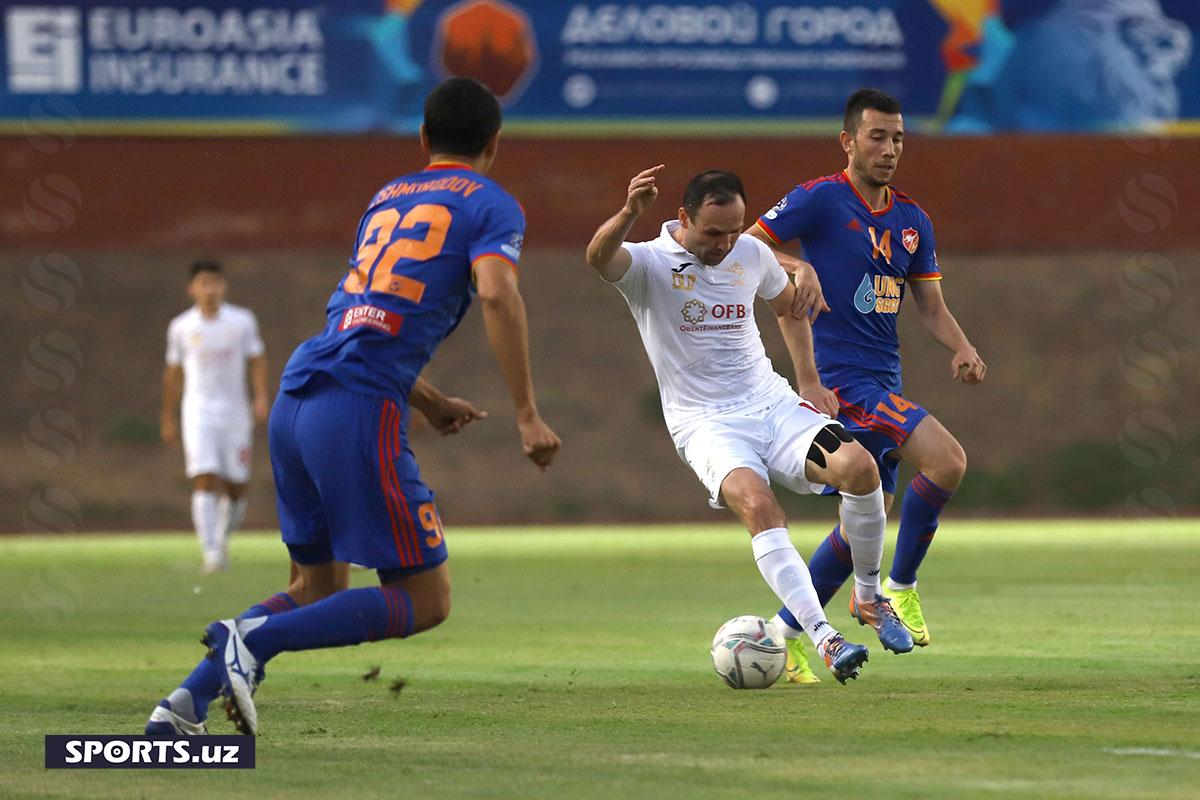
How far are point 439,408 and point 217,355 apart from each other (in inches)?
451

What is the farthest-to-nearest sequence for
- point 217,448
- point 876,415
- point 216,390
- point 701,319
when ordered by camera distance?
point 216,390 → point 217,448 → point 876,415 → point 701,319

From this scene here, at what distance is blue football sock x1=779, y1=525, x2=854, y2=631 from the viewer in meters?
9.05

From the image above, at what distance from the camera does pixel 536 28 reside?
78.4 ft

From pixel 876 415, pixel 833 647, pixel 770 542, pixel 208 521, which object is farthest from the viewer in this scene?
pixel 208 521

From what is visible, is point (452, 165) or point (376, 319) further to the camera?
point (452, 165)

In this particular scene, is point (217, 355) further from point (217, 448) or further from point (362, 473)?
point (362, 473)

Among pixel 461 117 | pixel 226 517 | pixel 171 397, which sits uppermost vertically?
pixel 461 117

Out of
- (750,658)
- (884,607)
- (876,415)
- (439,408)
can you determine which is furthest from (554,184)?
(439,408)

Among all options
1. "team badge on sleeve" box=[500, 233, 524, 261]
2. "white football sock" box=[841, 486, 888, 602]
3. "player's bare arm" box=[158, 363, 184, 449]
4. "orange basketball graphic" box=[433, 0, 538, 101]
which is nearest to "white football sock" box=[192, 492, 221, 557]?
"player's bare arm" box=[158, 363, 184, 449]

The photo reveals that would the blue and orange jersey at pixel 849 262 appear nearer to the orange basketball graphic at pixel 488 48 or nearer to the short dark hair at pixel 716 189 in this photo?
the short dark hair at pixel 716 189

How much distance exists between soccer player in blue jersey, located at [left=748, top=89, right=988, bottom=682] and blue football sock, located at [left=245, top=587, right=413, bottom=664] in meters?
3.12

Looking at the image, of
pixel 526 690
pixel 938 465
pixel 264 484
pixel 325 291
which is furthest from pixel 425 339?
pixel 325 291

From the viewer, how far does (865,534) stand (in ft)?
28.5

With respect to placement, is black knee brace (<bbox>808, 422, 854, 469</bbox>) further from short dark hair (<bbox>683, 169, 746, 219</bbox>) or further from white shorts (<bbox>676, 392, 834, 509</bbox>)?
short dark hair (<bbox>683, 169, 746, 219</bbox>)
